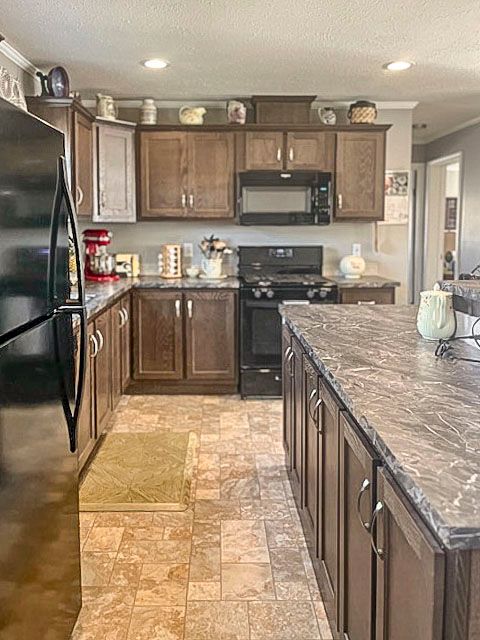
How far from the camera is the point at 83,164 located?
491cm

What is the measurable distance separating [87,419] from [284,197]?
2.87 meters

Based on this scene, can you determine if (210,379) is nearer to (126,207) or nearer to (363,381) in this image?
(126,207)

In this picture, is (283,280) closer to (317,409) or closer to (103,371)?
(103,371)

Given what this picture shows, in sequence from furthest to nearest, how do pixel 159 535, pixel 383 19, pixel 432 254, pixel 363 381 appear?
1. pixel 432 254
2. pixel 383 19
3. pixel 159 535
4. pixel 363 381

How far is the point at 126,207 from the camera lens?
557 cm

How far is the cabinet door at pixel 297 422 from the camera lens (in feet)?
9.74


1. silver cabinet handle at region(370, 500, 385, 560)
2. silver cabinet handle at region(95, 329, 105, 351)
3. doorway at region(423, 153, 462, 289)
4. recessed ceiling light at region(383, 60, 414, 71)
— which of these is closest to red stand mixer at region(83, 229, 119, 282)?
silver cabinet handle at region(95, 329, 105, 351)

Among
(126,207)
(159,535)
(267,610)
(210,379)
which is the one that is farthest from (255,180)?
(267,610)

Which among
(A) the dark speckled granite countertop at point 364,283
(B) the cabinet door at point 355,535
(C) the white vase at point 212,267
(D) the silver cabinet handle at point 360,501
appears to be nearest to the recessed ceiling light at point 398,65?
(A) the dark speckled granite countertop at point 364,283

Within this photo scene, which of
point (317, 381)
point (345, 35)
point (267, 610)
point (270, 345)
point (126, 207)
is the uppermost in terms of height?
point (345, 35)

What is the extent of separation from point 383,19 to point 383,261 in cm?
272

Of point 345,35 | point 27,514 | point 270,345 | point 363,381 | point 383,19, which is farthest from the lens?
point 270,345

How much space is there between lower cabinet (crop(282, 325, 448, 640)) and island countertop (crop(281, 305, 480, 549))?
6cm

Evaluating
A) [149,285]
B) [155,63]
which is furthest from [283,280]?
[155,63]
